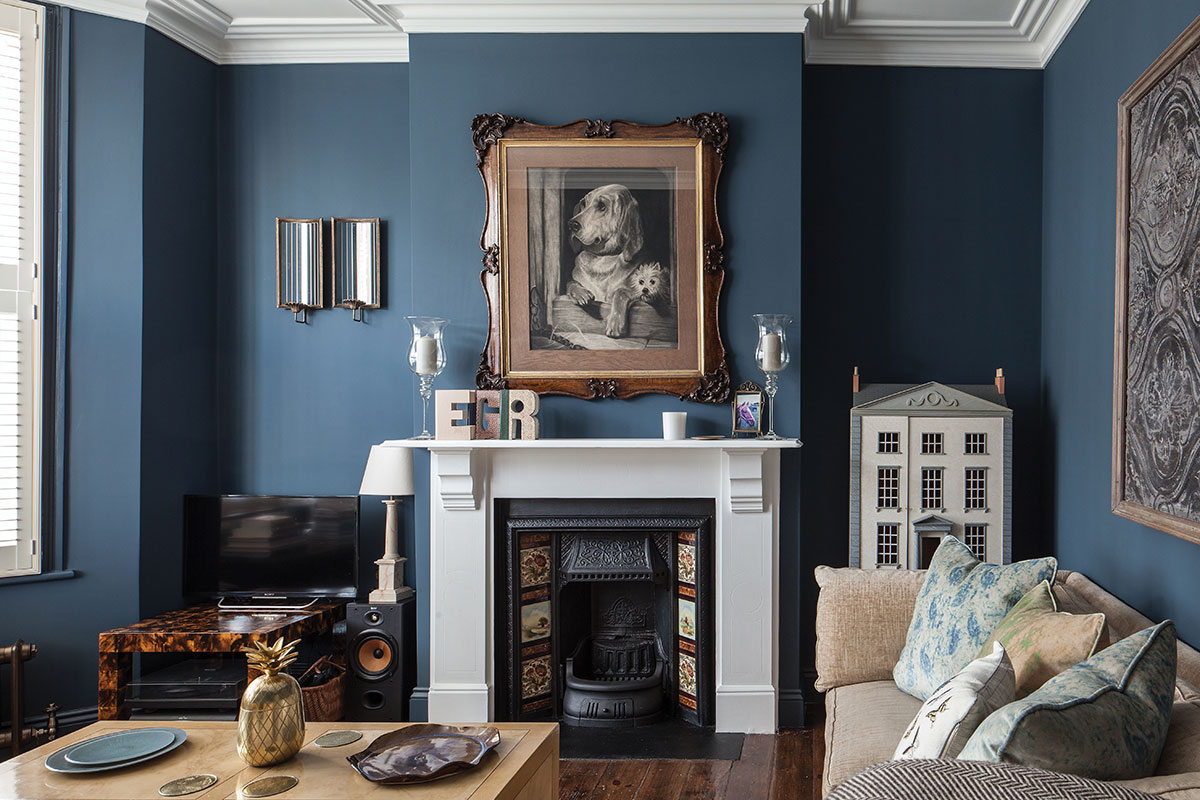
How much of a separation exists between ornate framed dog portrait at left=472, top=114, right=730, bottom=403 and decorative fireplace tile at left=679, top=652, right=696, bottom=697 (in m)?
1.09

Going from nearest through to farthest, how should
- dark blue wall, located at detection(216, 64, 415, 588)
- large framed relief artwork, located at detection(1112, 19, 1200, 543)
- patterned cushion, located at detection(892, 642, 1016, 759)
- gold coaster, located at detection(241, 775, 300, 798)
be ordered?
patterned cushion, located at detection(892, 642, 1016, 759)
gold coaster, located at detection(241, 775, 300, 798)
large framed relief artwork, located at detection(1112, 19, 1200, 543)
dark blue wall, located at detection(216, 64, 415, 588)

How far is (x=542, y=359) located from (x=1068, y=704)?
2434 millimetres

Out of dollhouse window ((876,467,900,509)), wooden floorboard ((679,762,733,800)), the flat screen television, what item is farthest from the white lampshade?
dollhouse window ((876,467,900,509))

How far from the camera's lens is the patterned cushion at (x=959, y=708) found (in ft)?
5.11

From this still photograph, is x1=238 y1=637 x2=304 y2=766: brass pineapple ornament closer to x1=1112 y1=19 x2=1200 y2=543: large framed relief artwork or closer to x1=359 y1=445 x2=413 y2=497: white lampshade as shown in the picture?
x1=359 y1=445 x2=413 y2=497: white lampshade

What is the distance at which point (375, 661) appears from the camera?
351 cm

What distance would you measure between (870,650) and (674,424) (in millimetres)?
1155

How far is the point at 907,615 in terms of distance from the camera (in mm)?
2596

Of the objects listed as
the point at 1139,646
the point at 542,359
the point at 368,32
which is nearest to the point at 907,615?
the point at 1139,646

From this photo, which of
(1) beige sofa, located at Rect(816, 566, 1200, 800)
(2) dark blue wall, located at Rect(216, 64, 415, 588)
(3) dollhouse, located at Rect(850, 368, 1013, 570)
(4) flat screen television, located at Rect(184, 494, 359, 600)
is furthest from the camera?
(2) dark blue wall, located at Rect(216, 64, 415, 588)

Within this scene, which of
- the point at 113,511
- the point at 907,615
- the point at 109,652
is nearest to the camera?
the point at 907,615

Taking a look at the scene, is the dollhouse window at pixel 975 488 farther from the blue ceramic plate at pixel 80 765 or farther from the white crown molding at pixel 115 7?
the white crown molding at pixel 115 7

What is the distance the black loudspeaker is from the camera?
137 inches

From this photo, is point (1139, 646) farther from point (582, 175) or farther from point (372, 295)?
point (372, 295)
